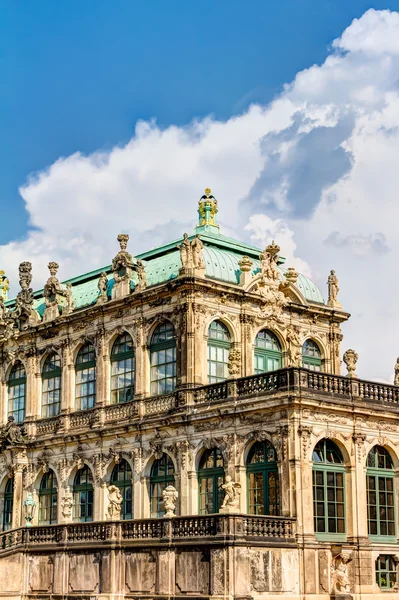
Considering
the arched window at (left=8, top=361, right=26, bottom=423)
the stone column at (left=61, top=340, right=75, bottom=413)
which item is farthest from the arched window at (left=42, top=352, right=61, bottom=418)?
the arched window at (left=8, top=361, right=26, bottom=423)

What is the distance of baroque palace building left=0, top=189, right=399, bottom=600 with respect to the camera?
32438 mm

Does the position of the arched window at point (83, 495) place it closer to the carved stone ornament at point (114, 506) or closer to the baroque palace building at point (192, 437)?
the baroque palace building at point (192, 437)

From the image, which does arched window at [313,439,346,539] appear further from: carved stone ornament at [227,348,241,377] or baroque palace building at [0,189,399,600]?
carved stone ornament at [227,348,241,377]

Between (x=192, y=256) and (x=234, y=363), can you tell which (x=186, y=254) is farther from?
(x=234, y=363)

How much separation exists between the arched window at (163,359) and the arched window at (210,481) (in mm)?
3448

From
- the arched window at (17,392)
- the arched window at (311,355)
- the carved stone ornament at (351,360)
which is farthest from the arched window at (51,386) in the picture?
the carved stone ornament at (351,360)

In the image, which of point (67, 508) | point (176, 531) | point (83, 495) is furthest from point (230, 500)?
point (83, 495)

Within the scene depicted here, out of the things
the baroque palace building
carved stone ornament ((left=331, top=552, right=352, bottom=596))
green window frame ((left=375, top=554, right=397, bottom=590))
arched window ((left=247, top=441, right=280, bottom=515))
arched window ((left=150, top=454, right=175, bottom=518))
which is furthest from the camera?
arched window ((left=150, top=454, right=175, bottom=518))

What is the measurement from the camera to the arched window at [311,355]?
42562 mm

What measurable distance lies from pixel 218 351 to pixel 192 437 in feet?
12.3

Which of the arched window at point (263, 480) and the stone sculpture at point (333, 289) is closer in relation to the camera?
the arched window at point (263, 480)

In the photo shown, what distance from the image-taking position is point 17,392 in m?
47.2

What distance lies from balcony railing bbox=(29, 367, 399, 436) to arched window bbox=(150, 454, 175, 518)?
68.7 inches

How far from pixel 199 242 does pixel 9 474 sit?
13.9 meters
